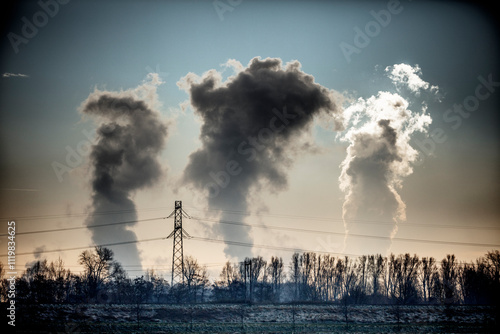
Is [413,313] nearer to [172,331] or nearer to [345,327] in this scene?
[345,327]

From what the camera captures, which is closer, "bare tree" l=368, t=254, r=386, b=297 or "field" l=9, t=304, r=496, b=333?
"field" l=9, t=304, r=496, b=333

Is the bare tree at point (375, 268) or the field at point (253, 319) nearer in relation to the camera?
the field at point (253, 319)

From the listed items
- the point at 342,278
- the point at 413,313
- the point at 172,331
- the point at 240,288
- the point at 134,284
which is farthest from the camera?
the point at 342,278

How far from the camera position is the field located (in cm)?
4200

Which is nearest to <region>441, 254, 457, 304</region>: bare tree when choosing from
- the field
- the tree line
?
the tree line

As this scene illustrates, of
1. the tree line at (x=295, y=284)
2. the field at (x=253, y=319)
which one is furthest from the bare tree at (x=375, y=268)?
the field at (x=253, y=319)

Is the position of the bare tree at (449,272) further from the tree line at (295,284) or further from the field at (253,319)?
the field at (253,319)

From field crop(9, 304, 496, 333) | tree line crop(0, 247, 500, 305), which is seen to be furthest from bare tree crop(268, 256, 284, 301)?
field crop(9, 304, 496, 333)

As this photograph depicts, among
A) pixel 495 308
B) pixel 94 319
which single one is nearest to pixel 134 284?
pixel 94 319

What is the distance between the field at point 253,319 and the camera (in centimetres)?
4200

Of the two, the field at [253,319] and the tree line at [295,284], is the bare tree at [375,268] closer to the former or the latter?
the tree line at [295,284]

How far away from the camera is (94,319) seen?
Result: 44812 millimetres

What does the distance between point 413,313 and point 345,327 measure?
13.6 meters

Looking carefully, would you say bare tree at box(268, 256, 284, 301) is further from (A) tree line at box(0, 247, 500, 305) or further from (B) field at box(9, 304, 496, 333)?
(B) field at box(9, 304, 496, 333)
